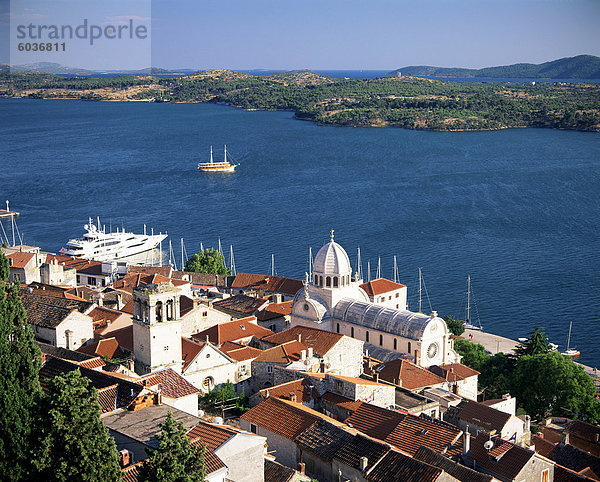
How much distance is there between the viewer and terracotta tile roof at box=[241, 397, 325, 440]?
78.5 feet

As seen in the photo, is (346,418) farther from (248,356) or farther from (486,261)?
(486,261)

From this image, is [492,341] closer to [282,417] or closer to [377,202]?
[282,417]

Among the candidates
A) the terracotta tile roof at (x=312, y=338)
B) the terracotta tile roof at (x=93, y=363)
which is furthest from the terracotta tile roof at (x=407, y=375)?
the terracotta tile roof at (x=93, y=363)

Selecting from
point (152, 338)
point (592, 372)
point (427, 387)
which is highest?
point (152, 338)

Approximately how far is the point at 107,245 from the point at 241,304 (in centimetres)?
2792

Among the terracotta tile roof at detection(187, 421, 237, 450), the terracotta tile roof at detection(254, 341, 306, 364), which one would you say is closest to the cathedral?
the terracotta tile roof at detection(254, 341, 306, 364)

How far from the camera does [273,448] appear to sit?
79.4 feet

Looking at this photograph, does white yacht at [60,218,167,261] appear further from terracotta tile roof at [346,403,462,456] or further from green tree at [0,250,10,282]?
green tree at [0,250,10,282]

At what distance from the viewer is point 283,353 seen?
1261 inches

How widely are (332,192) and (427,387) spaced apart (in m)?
67.1

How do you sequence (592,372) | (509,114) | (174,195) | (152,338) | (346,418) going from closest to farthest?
(346,418), (152,338), (592,372), (174,195), (509,114)

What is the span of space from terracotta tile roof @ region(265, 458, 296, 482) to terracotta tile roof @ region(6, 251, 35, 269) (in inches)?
1117

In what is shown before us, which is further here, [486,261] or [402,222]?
[402,222]

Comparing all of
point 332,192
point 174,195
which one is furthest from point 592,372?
point 174,195
